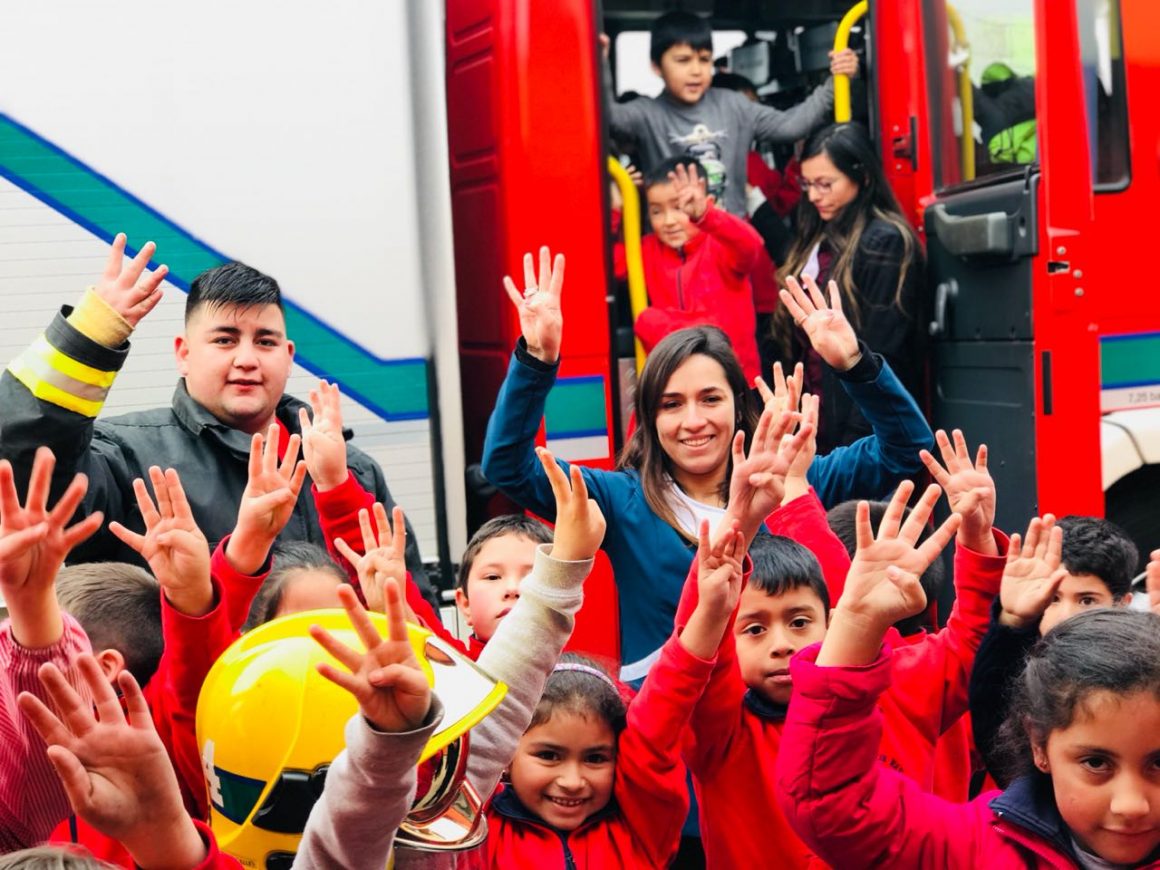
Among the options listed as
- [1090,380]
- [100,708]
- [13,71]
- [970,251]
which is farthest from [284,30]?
[100,708]

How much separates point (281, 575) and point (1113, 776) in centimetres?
145

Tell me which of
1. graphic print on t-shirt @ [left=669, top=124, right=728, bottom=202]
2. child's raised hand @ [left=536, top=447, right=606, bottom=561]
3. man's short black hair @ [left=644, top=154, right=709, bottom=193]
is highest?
graphic print on t-shirt @ [left=669, top=124, right=728, bottom=202]

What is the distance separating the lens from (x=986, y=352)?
4.66 metres

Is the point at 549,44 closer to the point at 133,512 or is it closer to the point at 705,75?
the point at 705,75

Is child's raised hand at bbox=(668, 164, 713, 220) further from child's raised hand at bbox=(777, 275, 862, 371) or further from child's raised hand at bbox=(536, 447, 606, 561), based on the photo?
child's raised hand at bbox=(536, 447, 606, 561)

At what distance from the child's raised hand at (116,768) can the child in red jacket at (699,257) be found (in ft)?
10.9

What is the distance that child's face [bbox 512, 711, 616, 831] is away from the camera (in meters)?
2.54

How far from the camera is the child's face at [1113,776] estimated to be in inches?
79.5

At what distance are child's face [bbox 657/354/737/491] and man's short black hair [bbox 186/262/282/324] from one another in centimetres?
92

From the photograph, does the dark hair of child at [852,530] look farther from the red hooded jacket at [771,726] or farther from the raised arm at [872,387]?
the red hooded jacket at [771,726]

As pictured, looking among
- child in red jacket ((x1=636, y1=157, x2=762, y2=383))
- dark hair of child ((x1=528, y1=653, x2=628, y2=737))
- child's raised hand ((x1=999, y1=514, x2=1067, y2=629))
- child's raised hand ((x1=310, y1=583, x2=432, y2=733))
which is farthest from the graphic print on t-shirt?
child's raised hand ((x1=310, y1=583, x2=432, y2=733))

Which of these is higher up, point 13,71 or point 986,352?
point 13,71

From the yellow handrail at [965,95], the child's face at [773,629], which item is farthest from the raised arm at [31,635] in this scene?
the yellow handrail at [965,95]

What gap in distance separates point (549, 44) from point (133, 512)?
78.7 inches
